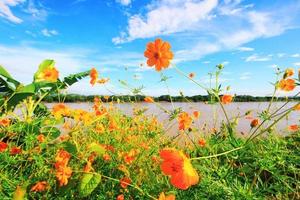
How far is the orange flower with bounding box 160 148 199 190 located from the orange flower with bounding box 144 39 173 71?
583mm

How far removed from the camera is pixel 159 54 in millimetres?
1715

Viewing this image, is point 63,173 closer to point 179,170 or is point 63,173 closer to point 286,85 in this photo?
point 179,170

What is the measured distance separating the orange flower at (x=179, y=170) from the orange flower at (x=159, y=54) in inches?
22.9

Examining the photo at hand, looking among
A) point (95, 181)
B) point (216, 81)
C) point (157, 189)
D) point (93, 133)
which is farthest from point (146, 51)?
point (93, 133)

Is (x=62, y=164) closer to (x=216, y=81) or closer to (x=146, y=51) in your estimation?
(x=146, y=51)

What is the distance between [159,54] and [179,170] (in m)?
0.70

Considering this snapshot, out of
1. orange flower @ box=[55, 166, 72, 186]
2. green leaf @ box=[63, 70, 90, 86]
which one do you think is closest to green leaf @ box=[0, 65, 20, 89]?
green leaf @ box=[63, 70, 90, 86]

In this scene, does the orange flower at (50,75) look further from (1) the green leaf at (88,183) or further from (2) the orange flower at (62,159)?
(1) the green leaf at (88,183)

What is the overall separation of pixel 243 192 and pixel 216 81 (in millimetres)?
628

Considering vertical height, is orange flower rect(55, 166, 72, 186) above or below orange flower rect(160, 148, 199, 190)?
below

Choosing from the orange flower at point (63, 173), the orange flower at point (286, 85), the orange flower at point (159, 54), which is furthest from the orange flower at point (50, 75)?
the orange flower at point (286, 85)

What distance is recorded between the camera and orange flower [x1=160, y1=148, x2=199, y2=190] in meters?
1.15

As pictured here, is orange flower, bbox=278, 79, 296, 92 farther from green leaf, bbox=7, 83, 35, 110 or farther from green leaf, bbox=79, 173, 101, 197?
green leaf, bbox=7, 83, 35, 110

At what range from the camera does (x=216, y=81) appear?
2.10 metres
